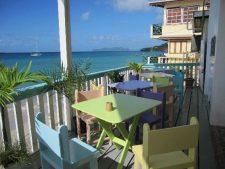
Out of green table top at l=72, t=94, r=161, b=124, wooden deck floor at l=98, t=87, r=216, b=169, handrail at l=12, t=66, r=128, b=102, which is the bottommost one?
wooden deck floor at l=98, t=87, r=216, b=169

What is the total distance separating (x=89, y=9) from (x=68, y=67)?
134ft

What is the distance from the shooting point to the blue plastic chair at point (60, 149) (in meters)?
1.49

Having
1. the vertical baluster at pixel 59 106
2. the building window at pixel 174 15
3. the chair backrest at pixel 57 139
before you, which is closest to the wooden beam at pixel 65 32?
the vertical baluster at pixel 59 106

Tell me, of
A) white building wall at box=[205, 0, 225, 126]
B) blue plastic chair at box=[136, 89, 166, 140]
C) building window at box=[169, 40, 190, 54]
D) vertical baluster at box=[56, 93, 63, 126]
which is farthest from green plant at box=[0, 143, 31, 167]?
building window at box=[169, 40, 190, 54]

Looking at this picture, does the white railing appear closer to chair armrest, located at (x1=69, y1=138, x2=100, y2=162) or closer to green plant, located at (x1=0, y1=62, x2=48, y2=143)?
green plant, located at (x1=0, y1=62, x2=48, y2=143)

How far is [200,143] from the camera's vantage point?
315 cm

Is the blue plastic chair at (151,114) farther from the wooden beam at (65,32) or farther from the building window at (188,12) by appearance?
the building window at (188,12)

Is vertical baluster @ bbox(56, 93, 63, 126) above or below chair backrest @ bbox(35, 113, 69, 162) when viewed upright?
below

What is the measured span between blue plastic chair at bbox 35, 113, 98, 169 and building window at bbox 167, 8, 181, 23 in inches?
633

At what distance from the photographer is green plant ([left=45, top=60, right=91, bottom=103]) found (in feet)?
10.2

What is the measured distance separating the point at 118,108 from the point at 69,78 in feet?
3.79

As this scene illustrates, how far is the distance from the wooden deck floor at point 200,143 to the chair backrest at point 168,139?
3.91 feet

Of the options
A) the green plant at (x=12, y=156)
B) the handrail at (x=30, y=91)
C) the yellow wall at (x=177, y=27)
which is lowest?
the green plant at (x=12, y=156)

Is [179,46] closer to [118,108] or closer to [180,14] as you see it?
[180,14]
